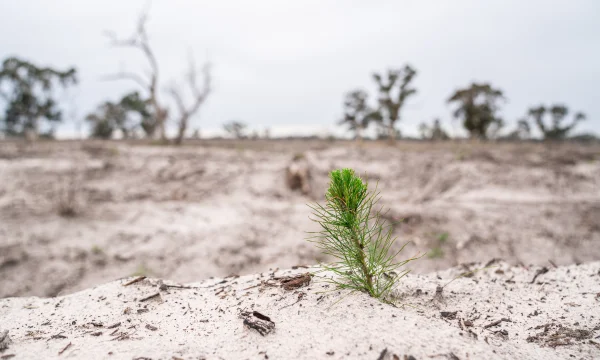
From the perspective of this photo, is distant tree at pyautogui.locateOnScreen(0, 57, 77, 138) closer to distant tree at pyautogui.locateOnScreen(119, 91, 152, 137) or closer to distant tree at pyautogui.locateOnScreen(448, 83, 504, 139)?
distant tree at pyautogui.locateOnScreen(119, 91, 152, 137)

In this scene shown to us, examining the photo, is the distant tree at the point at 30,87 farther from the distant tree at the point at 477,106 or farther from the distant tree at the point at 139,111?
the distant tree at the point at 477,106

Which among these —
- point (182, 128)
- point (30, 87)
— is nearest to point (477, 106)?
point (182, 128)

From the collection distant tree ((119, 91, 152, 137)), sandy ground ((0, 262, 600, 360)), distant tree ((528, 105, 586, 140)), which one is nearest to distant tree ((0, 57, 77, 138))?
distant tree ((119, 91, 152, 137))

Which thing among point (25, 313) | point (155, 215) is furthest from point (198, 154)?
point (25, 313)

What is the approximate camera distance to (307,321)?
1.86 meters

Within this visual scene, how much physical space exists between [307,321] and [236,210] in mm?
7716

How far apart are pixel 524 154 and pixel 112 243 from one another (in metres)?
16.2

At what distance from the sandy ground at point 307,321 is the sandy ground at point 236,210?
14.6 feet

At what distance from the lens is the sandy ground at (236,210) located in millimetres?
6875

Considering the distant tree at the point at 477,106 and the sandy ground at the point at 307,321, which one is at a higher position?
the distant tree at the point at 477,106

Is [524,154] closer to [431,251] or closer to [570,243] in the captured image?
[570,243]

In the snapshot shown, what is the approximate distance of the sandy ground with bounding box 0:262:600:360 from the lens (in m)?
1.64

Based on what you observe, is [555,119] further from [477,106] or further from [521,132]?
[477,106]

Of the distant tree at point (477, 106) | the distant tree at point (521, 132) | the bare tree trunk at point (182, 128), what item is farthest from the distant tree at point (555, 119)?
the bare tree trunk at point (182, 128)
